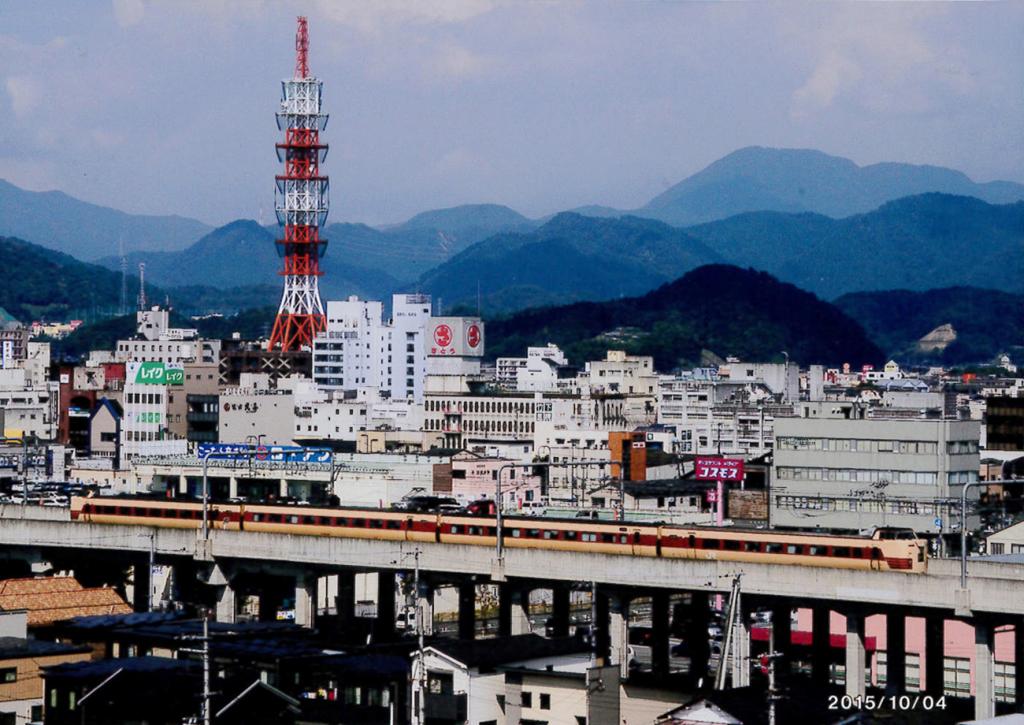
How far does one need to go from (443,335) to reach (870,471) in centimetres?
7034

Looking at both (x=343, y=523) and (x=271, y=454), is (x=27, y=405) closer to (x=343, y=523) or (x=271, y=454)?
(x=271, y=454)

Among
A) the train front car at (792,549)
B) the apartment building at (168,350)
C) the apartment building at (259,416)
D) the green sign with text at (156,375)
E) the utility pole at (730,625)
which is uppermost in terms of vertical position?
the apartment building at (168,350)

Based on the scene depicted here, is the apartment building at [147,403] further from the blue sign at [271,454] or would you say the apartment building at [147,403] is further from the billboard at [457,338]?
the blue sign at [271,454]

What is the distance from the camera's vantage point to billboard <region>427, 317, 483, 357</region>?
160000 millimetres

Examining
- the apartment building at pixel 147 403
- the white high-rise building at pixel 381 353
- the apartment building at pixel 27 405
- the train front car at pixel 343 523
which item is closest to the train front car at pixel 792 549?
the train front car at pixel 343 523

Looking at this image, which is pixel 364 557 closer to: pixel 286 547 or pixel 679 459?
pixel 286 547

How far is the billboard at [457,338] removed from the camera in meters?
160

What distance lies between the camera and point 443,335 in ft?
531

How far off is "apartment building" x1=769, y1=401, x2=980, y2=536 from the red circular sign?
64812 millimetres

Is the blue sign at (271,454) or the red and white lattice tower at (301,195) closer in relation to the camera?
the blue sign at (271,454)

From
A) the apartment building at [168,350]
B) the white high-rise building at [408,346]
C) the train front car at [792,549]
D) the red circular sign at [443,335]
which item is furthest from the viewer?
the apartment building at [168,350]

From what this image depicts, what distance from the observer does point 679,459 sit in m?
125

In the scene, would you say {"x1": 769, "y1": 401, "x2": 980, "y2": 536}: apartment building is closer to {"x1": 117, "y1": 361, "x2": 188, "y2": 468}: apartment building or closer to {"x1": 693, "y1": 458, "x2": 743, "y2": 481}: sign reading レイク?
{"x1": 693, "y1": 458, "x2": 743, "y2": 481}: sign reading レイク
